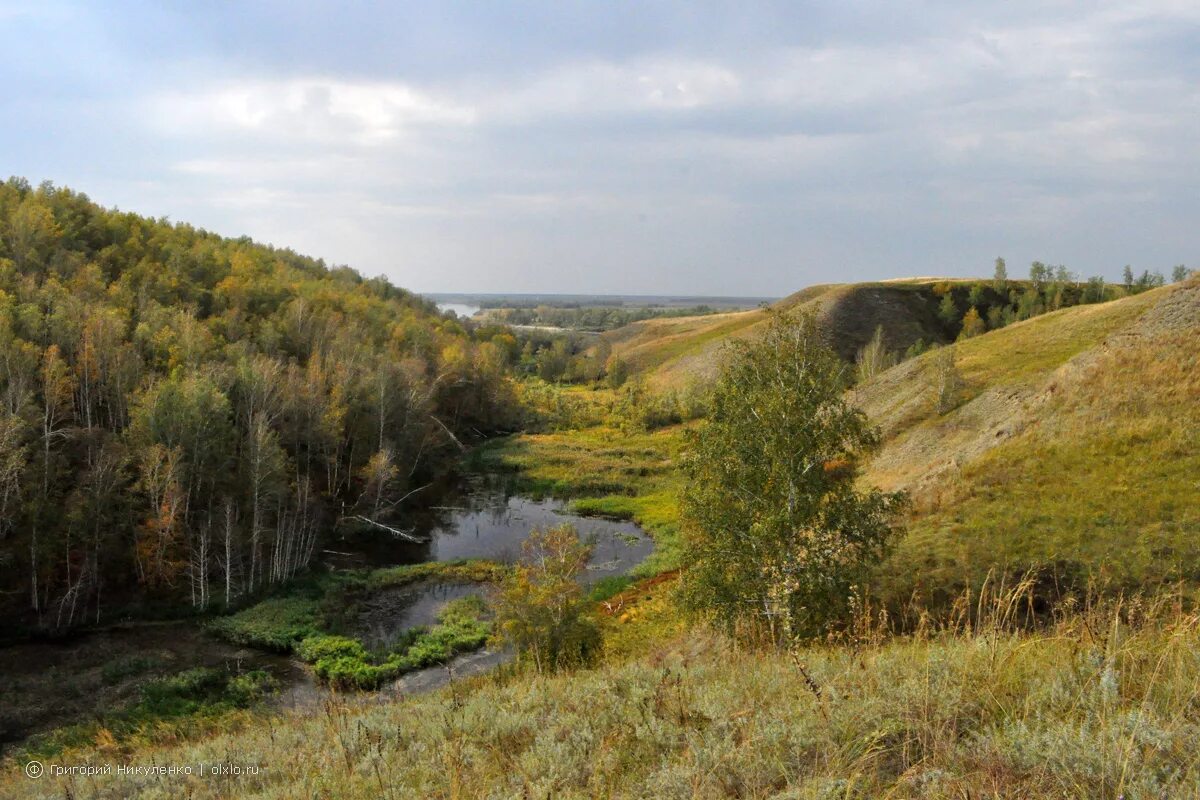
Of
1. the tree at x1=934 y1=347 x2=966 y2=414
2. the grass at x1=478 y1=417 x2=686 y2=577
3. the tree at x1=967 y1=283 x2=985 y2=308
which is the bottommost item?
the grass at x1=478 y1=417 x2=686 y2=577

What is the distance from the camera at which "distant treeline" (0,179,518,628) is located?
27828mm

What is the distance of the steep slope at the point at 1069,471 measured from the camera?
20.0 m

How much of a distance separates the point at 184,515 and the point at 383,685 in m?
14.3

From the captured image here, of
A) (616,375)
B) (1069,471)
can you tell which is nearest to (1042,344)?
(1069,471)

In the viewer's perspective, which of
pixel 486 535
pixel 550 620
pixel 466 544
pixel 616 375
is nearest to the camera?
pixel 550 620

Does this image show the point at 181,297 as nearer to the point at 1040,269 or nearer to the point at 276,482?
the point at 276,482

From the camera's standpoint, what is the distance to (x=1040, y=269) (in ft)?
336

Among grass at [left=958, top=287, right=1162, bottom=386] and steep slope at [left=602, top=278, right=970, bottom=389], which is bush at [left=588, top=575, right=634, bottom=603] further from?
steep slope at [left=602, top=278, right=970, bottom=389]

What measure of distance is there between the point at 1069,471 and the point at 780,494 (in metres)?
15.4

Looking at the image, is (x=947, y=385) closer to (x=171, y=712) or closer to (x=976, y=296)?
(x=171, y=712)

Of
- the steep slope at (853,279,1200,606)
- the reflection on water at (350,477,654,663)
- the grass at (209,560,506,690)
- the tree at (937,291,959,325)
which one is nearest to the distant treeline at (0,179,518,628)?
the grass at (209,560,506,690)

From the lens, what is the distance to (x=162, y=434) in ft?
101

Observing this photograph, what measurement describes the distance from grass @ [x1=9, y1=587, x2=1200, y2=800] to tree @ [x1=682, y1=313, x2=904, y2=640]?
28.6 feet

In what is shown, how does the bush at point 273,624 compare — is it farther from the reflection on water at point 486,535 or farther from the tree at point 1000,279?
the tree at point 1000,279
